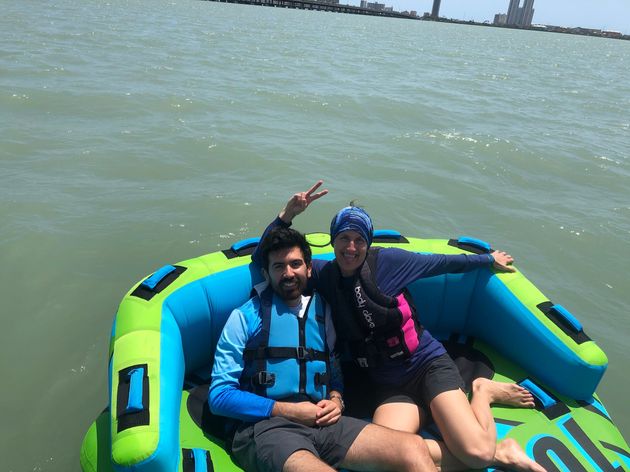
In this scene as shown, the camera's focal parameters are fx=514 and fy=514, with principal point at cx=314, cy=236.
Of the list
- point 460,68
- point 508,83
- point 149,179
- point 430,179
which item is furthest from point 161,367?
point 460,68

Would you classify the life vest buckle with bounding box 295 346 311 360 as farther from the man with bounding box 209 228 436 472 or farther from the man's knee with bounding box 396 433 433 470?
the man's knee with bounding box 396 433 433 470

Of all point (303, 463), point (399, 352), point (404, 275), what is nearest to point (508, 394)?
point (399, 352)

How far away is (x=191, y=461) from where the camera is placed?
6.57 ft

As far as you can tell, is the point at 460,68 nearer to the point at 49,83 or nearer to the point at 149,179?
the point at 49,83

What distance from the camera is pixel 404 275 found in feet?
8.21

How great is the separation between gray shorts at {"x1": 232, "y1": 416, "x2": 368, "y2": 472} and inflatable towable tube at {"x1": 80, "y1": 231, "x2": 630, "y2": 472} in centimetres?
16

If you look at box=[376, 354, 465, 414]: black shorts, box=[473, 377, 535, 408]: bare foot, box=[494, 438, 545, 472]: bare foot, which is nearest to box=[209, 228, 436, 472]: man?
box=[376, 354, 465, 414]: black shorts

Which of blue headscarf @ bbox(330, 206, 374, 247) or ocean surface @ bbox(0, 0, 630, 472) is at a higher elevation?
blue headscarf @ bbox(330, 206, 374, 247)

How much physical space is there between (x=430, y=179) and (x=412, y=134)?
2058 mm

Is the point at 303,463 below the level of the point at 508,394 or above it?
above

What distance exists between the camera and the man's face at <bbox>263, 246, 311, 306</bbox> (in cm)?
223

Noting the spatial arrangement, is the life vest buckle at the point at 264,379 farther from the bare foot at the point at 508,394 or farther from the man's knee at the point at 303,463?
the bare foot at the point at 508,394

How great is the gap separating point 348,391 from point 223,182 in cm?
389

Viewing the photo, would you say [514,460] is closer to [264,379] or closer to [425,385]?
[425,385]
